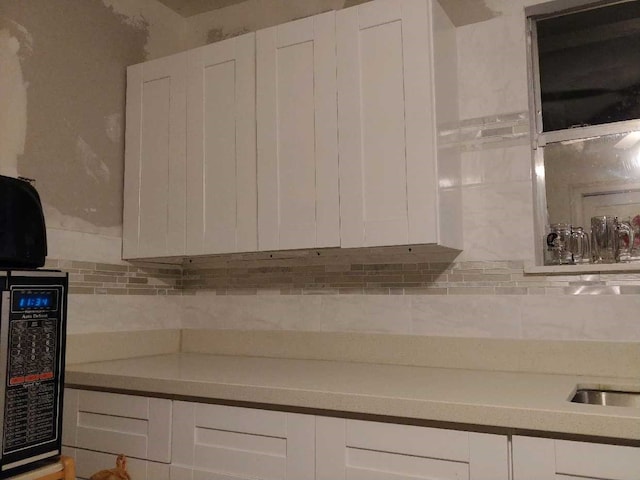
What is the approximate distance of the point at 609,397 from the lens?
1728mm

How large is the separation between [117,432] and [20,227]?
78 cm

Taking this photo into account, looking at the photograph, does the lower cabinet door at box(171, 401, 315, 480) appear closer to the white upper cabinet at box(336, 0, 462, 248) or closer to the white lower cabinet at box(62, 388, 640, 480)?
the white lower cabinet at box(62, 388, 640, 480)

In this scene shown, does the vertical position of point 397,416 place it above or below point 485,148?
below

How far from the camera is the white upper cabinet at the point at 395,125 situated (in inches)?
72.3

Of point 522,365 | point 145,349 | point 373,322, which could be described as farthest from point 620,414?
point 145,349

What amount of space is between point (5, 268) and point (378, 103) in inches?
48.6

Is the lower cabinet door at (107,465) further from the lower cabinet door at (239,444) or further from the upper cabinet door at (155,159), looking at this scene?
the upper cabinet door at (155,159)

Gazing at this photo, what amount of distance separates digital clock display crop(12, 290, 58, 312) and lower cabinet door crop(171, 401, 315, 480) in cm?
53

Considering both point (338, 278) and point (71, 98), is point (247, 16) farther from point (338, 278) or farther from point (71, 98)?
point (338, 278)

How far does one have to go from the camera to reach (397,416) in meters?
1.46

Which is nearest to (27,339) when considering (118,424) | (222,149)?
(118,424)

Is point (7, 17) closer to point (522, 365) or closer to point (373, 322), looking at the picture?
point (373, 322)

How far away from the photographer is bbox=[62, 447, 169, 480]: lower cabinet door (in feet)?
5.88

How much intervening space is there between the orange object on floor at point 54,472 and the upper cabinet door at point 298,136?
970mm
